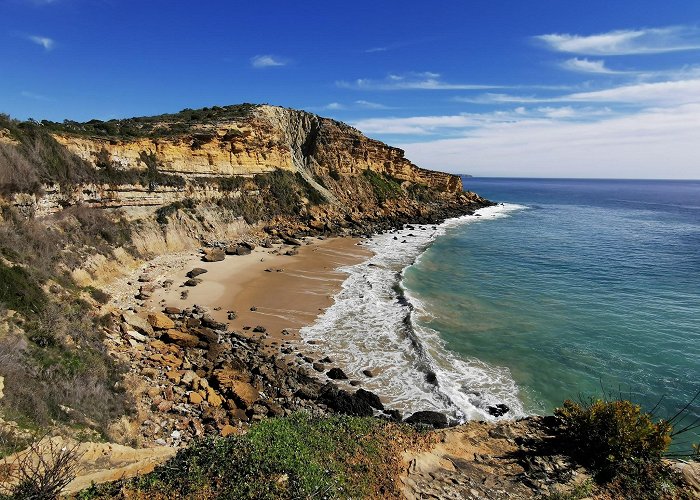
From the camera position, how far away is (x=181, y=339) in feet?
58.4

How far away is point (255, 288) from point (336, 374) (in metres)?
11.5

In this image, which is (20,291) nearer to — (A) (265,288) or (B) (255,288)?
(B) (255,288)

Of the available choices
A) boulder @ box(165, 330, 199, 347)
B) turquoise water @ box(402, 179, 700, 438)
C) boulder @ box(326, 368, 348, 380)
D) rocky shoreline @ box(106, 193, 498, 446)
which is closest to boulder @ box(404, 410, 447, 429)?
rocky shoreline @ box(106, 193, 498, 446)

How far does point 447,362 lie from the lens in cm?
1855

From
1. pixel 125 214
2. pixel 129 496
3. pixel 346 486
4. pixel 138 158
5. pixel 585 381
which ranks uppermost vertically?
pixel 138 158

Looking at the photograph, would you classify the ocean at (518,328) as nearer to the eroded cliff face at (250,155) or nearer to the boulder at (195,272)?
the boulder at (195,272)

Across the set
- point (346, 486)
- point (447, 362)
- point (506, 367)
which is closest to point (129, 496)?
point (346, 486)

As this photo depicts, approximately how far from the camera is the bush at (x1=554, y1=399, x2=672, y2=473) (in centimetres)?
795

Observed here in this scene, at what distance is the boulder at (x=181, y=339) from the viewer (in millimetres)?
17656

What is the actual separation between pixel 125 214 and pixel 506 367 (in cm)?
2738

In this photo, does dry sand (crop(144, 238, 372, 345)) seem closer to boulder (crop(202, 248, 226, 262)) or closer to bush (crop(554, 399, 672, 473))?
boulder (crop(202, 248, 226, 262))

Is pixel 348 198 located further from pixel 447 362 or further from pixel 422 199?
pixel 447 362

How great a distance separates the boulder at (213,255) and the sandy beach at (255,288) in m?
0.50

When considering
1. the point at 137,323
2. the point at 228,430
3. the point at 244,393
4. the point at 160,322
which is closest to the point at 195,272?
the point at 160,322
